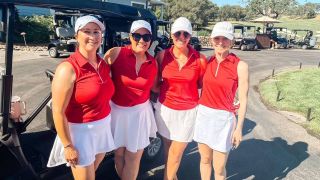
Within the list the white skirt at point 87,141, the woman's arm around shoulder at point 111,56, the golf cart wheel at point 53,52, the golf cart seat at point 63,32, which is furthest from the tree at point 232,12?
the white skirt at point 87,141

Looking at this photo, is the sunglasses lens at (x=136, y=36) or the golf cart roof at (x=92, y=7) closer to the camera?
the golf cart roof at (x=92, y=7)

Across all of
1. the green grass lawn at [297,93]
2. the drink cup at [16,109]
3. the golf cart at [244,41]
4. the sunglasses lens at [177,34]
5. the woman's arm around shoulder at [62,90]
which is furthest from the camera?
the golf cart at [244,41]

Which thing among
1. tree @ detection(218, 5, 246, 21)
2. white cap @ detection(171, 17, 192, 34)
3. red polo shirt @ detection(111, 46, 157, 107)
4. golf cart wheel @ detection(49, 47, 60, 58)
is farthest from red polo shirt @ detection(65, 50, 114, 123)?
tree @ detection(218, 5, 246, 21)

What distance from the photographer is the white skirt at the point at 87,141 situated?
2.79m

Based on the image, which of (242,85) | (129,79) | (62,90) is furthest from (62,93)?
(242,85)

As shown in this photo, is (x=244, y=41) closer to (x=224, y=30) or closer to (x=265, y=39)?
(x=265, y=39)

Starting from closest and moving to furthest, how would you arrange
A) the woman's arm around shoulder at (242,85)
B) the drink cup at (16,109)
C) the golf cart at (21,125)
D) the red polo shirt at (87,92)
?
1. the red polo shirt at (87,92)
2. the golf cart at (21,125)
3. the drink cup at (16,109)
4. the woman's arm around shoulder at (242,85)

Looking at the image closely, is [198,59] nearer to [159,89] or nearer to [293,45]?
[159,89]

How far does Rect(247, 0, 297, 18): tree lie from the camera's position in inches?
2525

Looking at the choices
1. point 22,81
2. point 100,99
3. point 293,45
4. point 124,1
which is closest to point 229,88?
point 100,99

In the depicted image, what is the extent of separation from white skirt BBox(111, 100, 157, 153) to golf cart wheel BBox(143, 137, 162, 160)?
3.93 ft

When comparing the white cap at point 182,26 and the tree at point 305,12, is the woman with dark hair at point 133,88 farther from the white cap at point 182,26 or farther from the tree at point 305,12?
the tree at point 305,12

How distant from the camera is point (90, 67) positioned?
2713 mm

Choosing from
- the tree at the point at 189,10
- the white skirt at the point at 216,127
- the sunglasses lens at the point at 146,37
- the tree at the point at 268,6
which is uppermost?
the tree at the point at 268,6
